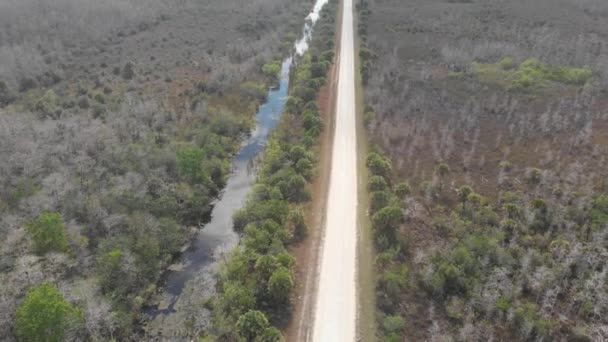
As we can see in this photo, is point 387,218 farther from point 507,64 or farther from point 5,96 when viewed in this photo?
point 5,96

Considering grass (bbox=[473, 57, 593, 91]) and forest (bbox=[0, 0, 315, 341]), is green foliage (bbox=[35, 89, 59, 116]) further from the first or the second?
grass (bbox=[473, 57, 593, 91])

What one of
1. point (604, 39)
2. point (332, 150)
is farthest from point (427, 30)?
point (332, 150)

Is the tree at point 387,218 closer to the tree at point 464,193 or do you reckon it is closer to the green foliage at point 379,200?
the green foliage at point 379,200

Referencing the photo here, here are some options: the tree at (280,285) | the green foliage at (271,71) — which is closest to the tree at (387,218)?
the tree at (280,285)

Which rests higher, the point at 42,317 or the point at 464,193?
the point at 464,193

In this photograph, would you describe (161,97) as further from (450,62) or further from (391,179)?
(450,62)

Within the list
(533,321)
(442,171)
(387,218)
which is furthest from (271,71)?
(533,321)
